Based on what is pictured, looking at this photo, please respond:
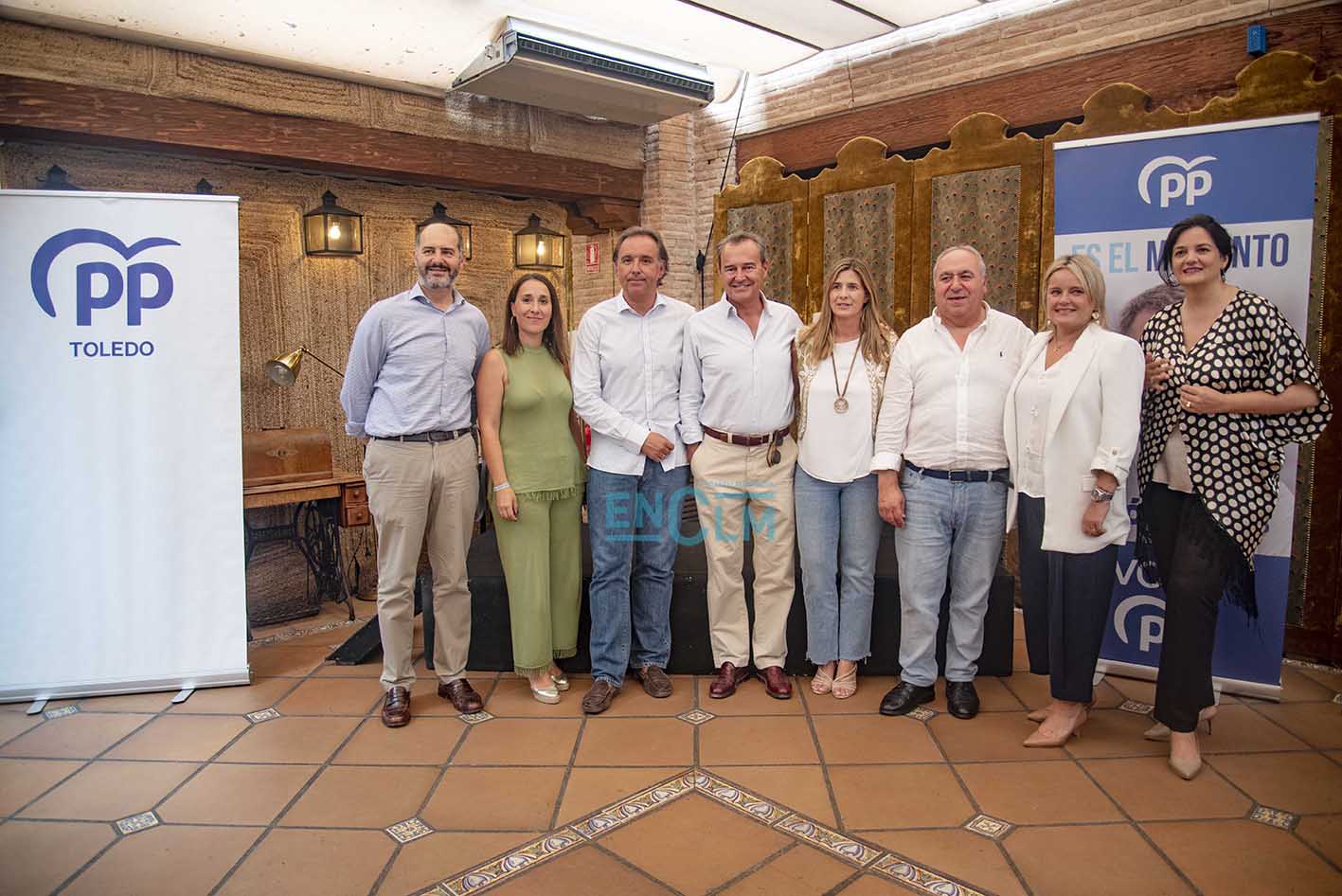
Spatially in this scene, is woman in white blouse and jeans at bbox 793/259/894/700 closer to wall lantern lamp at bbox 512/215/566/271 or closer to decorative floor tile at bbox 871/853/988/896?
decorative floor tile at bbox 871/853/988/896

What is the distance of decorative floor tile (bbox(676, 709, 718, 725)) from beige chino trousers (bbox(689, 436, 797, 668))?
0.80 feet

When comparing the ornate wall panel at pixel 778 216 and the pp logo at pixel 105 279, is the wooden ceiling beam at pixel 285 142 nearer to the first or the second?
the ornate wall panel at pixel 778 216

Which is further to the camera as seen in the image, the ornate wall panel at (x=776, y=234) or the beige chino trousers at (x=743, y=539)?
the ornate wall panel at (x=776, y=234)

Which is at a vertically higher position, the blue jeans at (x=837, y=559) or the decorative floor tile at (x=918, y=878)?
the blue jeans at (x=837, y=559)

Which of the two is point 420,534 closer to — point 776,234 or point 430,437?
point 430,437

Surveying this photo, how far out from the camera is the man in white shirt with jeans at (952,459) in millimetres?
2986

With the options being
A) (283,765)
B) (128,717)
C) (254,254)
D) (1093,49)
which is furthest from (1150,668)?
(254,254)

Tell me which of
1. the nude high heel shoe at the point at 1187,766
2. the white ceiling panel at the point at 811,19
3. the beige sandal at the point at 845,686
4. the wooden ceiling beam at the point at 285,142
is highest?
the white ceiling panel at the point at 811,19

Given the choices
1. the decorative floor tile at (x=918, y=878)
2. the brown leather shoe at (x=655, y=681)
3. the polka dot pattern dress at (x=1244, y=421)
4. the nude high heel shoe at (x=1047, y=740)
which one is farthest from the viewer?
the brown leather shoe at (x=655, y=681)

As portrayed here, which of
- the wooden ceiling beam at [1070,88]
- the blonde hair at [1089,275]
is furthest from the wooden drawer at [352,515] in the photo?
the blonde hair at [1089,275]

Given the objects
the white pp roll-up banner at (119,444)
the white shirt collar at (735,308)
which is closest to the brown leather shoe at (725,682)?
the white shirt collar at (735,308)

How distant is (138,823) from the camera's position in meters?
2.55

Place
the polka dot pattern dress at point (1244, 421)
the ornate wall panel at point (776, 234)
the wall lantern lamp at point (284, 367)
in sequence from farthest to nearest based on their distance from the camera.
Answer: the ornate wall panel at point (776, 234) < the wall lantern lamp at point (284, 367) < the polka dot pattern dress at point (1244, 421)

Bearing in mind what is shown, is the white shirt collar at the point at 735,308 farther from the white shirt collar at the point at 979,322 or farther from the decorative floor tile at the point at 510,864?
the decorative floor tile at the point at 510,864
